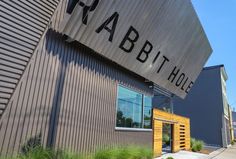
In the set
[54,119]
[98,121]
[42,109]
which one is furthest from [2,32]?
[98,121]

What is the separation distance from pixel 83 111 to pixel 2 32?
467 cm

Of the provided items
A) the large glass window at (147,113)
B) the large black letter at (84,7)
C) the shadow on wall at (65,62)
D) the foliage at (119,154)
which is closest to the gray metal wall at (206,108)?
the large glass window at (147,113)

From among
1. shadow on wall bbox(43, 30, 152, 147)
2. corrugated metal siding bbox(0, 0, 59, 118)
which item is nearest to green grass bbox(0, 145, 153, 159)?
shadow on wall bbox(43, 30, 152, 147)

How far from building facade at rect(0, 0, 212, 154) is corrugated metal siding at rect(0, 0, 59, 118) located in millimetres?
21

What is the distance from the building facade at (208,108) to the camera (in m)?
27.7

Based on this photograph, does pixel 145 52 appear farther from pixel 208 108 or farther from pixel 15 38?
pixel 208 108

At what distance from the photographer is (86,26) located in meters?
7.83

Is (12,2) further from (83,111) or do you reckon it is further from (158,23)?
A: (158,23)

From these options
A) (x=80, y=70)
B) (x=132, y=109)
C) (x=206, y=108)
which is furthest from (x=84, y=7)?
(x=206, y=108)

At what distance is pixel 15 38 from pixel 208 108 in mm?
28796

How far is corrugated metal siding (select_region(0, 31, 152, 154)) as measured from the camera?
5918mm

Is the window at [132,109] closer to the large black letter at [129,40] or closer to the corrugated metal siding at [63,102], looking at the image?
the corrugated metal siding at [63,102]

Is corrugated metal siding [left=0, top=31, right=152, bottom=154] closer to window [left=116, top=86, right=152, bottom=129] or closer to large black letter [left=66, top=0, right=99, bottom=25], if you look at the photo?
window [left=116, top=86, right=152, bottom=129]

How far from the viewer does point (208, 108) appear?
94.8 feet
